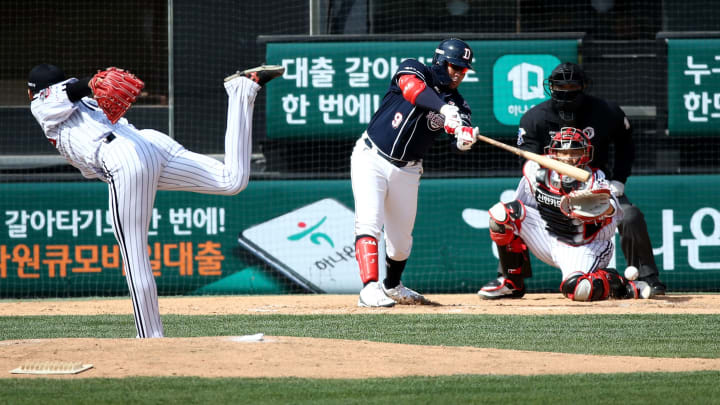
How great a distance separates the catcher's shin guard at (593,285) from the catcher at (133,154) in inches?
116

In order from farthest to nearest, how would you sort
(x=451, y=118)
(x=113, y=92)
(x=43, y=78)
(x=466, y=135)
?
(x=451, y=118) < (x=466, y=135) < (x=43, y=78) < (x=113, y=92)

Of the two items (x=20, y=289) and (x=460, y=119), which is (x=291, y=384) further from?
(x=20, y=289)

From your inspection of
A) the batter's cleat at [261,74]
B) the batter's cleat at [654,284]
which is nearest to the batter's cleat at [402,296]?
the batter's cleat at [654,284]

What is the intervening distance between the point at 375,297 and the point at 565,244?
138cm

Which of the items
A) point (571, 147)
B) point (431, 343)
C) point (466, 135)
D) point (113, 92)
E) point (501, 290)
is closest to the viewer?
point (113, 92)

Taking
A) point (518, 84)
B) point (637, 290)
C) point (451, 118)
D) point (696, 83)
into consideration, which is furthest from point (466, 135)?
point (696, 83)

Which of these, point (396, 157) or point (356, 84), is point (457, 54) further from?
point (356, 84)

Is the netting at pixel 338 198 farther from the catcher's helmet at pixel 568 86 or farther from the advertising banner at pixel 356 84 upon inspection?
the catcher's helmet at pixel 568 86

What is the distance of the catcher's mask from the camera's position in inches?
267

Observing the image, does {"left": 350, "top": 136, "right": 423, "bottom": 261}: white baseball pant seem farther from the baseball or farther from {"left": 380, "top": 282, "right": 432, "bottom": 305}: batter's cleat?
the baseball

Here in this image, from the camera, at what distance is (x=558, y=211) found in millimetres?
7016

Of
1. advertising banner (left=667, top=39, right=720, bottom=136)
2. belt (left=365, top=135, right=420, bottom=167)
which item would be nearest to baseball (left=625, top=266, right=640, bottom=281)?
belt (left=365, top=135, right=420, bottom=167)

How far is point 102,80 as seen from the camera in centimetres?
488

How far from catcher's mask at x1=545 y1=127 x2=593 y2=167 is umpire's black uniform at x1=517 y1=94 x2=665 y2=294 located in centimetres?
29
